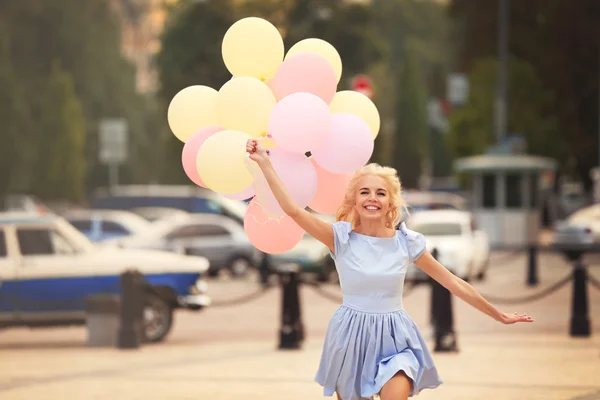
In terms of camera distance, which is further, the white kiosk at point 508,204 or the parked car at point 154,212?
the white kiosk at point 508,204

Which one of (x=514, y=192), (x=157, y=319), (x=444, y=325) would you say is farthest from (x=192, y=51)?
(x=444, y=325)

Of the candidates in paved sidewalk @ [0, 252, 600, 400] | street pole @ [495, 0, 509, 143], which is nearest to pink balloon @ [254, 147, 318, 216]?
paved sidewalk @ [0, 252, 600, 400]

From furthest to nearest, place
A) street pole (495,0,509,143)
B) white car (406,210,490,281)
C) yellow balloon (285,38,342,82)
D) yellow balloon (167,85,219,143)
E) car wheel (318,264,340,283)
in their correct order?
street pole (495,0,509,143) < car wheel (318,264,340,283) < white car (406,210,490,281) < yellow balloon (285,38,342,82) < yellow balloon (167,85,219,143)

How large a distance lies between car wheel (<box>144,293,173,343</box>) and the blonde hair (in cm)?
993

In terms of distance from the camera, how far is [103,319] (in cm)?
1688

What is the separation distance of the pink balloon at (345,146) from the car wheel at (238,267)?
80.0ft

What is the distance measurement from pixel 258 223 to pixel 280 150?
19.0 inches

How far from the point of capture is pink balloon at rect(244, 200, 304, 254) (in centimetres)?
845

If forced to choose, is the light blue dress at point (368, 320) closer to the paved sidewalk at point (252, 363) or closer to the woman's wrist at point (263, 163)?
the woman's wrist at point (263, 163)

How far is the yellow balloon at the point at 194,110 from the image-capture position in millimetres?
9047

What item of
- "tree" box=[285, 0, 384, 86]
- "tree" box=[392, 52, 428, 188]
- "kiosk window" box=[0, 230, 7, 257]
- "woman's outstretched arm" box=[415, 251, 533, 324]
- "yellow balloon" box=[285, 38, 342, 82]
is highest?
"tree" box=[285, 0, 384, 86]

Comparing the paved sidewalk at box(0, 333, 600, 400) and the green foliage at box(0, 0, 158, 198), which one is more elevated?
the green foliage at box(0, 0, 158, 198)

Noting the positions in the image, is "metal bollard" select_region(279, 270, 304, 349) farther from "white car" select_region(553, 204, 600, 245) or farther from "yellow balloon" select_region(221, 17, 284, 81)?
"white car" select_region(553, 204, 600, 245)

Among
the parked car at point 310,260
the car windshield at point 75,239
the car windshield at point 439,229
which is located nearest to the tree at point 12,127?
the parked car at point 310,260
